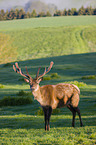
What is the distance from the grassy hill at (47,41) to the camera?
78119 millimetres

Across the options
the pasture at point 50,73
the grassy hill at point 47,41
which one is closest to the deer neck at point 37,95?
the pasture at point 50,73

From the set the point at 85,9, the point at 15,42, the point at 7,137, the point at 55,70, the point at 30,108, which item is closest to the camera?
the point at 7,137

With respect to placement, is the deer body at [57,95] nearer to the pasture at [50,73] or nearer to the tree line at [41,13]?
the pasture at [50,73]

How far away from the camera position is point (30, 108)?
1714 cm

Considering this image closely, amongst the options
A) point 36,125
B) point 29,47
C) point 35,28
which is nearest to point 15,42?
point 29,47

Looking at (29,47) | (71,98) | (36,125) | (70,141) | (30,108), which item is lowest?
(29,47)

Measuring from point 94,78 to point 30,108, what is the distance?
47.3 feet

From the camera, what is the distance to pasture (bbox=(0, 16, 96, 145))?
924cm

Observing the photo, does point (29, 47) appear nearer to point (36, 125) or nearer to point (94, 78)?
point (94, 78)

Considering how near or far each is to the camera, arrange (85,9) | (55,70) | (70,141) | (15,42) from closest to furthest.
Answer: (70,141) → (55,70) → (15,42) → (85,9)

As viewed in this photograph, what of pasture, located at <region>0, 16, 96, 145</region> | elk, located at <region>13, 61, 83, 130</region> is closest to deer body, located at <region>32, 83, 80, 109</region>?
elk, located at <region>13, 61, 83, 130</region>

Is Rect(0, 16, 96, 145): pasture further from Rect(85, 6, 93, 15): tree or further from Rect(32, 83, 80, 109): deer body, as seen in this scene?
Rect(85, 6, 93, 15): tree

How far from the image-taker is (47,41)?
94062mm

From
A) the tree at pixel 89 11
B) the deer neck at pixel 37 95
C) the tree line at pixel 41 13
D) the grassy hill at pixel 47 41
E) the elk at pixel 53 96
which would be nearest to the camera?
the deer neck at pixel 37 95
